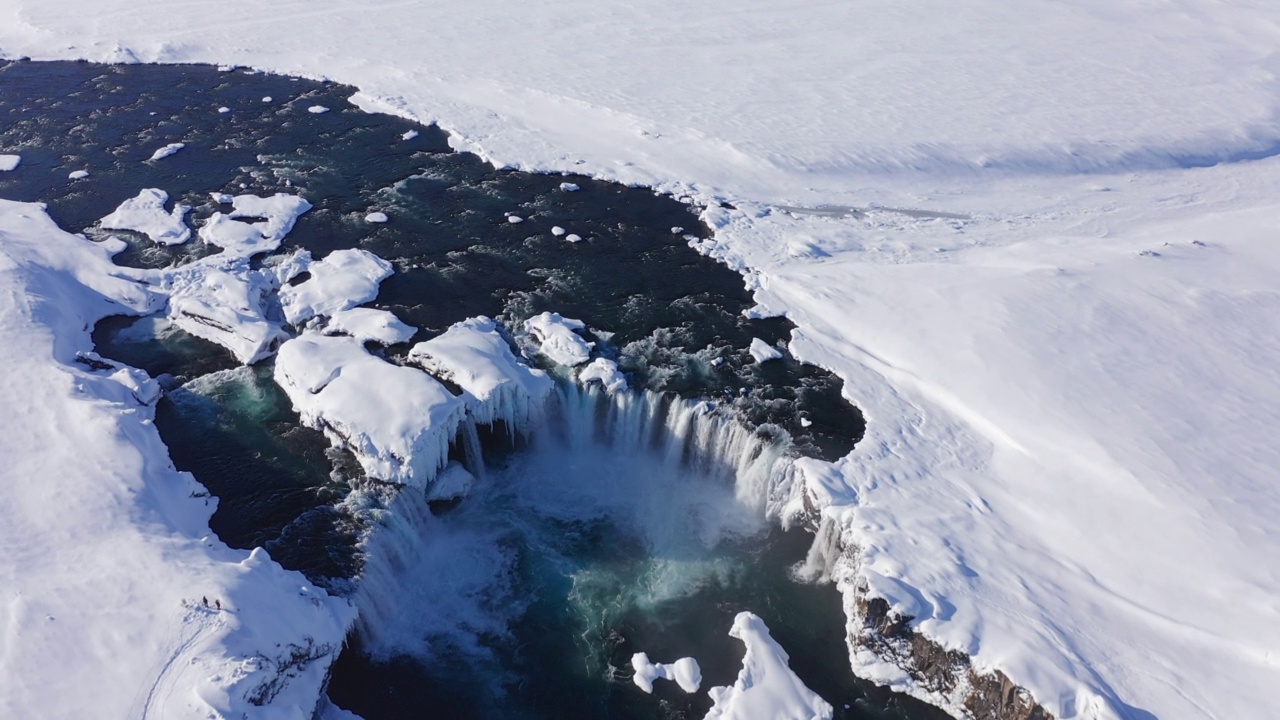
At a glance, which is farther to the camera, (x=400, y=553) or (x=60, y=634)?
(x=400, y=553)

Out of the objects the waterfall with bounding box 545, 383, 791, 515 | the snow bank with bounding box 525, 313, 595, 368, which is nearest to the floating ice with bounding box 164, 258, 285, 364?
the snow bank with bounding box 525, 313, 595, 368

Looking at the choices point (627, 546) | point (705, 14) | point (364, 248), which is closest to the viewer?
point (627, 546)

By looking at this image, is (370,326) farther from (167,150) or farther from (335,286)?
(167,150)

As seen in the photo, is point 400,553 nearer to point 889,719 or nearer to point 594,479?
point 594,479

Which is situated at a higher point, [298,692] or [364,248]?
[364,248]

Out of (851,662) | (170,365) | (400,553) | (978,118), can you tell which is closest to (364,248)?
(170,365)

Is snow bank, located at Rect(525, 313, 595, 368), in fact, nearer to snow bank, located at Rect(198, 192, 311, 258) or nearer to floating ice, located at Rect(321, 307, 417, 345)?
floating ice, located at Rect(321, 307, 417, 345)

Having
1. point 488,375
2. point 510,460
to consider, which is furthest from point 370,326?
point 510,460

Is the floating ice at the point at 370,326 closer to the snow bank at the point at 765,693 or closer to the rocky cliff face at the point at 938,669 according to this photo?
the snow bank at the point at 765,693

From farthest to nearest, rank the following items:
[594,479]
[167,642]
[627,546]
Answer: [594,479] → [627,546] → [167,642]
